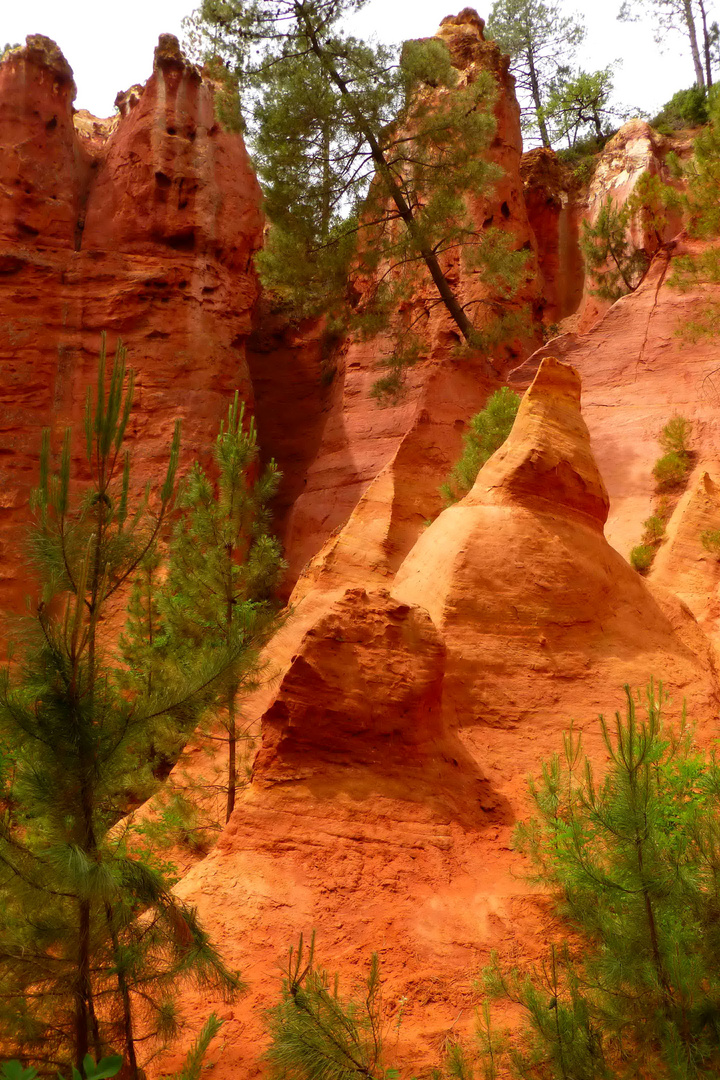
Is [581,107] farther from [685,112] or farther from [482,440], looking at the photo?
[482,440]

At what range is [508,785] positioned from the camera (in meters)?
7.41

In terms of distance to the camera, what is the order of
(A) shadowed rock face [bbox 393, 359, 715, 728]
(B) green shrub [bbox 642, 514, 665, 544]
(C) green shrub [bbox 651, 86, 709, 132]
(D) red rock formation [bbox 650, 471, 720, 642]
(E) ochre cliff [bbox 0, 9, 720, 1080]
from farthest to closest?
(C) green shrub [bbox 651, 86, 709, 132]
(B) green shrub [bbox 642, 514, 665, 544]
(D) red rock formation [bbox 650, 471, 720, 642]
(A) shadowed rock face [bbox 393, 359, 715, 728]
(E) ochre cliff [bbox 0, 9, 720, 1080]

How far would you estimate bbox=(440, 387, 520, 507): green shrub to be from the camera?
12570 mm

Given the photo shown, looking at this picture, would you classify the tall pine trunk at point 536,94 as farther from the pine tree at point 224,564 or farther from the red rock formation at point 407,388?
the pine tree at point 224,564

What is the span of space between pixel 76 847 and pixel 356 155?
15.1 m

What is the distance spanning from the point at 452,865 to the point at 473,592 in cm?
287

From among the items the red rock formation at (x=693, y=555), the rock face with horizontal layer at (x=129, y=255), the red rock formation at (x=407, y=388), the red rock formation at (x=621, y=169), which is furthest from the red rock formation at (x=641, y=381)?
the rock face with horizontal layer at (x=129, y=255)

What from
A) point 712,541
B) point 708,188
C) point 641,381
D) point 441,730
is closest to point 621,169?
point 641,381

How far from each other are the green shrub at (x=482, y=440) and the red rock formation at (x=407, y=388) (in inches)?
97.6

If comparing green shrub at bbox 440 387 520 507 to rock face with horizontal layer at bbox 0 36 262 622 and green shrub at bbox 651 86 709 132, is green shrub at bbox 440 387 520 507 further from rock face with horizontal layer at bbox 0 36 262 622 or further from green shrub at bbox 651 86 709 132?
green shrub at bbox 651 86 709 132

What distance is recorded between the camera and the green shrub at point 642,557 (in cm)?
1152

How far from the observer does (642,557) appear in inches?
458

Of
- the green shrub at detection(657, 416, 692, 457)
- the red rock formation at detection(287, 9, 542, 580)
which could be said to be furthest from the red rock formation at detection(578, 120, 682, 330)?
the green shrub at detection(657, 416, 692, 457)

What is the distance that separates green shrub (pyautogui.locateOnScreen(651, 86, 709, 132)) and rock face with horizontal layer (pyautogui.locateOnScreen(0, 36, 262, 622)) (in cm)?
1303
